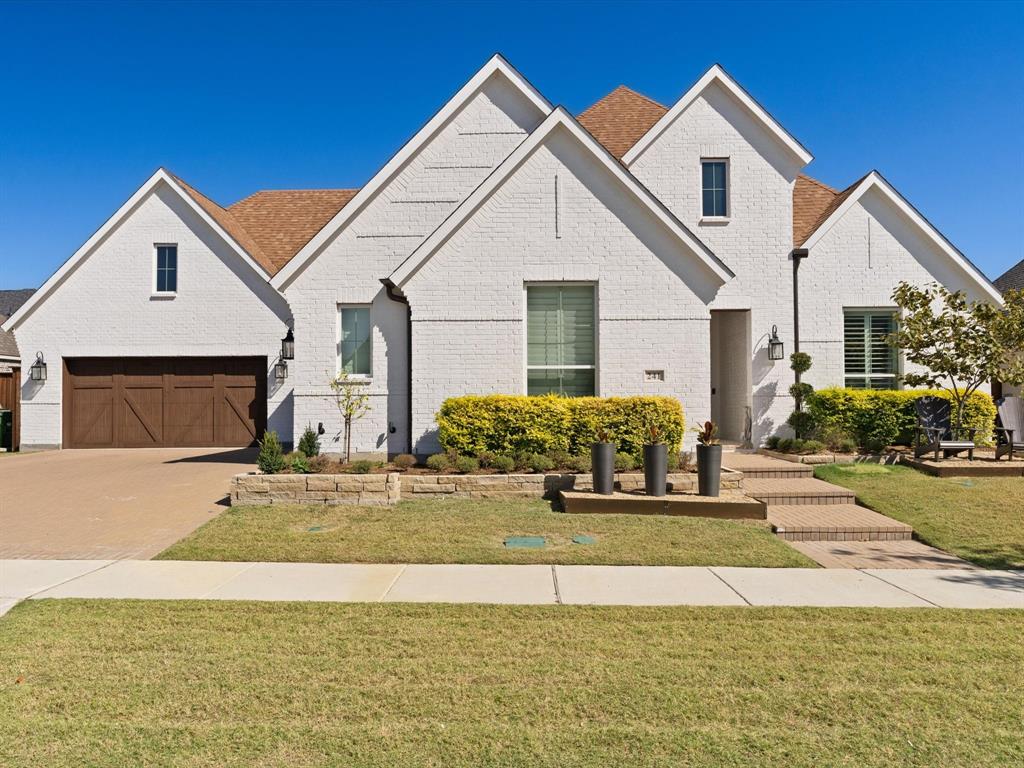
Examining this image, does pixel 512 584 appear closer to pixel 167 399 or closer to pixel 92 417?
pixel 167 399

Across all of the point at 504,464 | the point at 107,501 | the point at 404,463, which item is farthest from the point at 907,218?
the point at 107,501

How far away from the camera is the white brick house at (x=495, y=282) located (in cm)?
1145

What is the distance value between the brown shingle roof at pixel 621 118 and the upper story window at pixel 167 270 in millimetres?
12384

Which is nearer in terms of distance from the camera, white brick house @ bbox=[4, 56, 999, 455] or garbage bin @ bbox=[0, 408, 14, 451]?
white brick house @ bbox=[4, 56, 999, 455]

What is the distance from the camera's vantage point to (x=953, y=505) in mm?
8695

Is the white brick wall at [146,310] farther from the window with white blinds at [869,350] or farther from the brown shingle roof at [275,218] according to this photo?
the window with white blinds at [869,350]

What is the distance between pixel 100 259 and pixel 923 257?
21.9 m

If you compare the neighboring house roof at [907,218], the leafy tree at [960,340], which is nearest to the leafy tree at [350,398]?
the neighboring house roof at [907,218]

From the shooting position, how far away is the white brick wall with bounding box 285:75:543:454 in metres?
12.6

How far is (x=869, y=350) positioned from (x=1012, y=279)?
18.0 metres

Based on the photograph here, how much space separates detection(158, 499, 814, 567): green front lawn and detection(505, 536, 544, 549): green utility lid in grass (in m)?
0.09

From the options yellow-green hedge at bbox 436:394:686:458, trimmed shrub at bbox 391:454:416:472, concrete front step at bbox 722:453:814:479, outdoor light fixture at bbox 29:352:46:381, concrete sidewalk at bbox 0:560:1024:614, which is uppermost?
outdoor light fixture at bbox 29:352:46:381

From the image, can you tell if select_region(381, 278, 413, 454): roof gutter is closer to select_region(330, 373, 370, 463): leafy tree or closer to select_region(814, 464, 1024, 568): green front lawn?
select_region(330, 373, 370, 463): leafy tree

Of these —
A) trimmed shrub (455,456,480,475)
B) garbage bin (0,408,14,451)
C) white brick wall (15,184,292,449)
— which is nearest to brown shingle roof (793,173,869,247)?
trimmed shrub (455,456,480,475)
